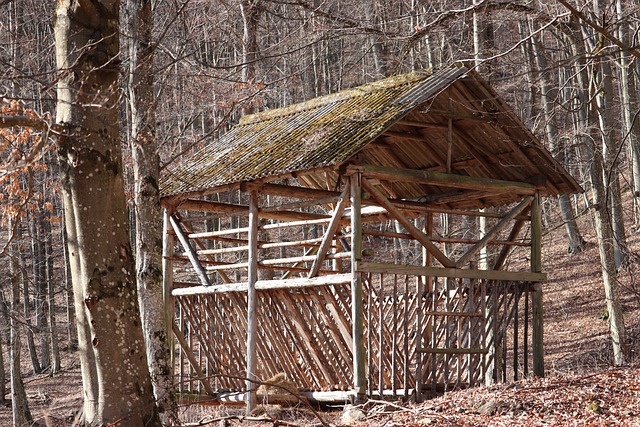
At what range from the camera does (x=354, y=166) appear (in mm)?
12312

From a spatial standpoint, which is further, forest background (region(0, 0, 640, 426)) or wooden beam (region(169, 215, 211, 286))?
wooden beam (region(169, 215, 211, 286))

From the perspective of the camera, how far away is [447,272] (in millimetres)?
13078

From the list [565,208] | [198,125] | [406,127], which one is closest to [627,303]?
[565,208]

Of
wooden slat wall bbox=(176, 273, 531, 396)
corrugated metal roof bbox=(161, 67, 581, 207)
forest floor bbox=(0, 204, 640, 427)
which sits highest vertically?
corrugated metal roof bbox=(161, 67, 581, 207)

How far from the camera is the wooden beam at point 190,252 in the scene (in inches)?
562

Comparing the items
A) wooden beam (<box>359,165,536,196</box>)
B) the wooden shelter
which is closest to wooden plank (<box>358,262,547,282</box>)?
the wooden shelter

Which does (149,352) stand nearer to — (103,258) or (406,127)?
(103,258)

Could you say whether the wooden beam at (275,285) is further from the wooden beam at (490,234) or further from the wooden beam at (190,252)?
the wooden beam at (490,234)

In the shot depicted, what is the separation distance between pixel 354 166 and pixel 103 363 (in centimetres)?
595

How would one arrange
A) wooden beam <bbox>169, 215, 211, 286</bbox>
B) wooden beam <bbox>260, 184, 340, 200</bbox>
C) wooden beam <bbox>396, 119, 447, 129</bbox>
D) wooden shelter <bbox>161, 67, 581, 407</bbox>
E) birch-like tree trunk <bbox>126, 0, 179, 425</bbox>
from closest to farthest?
1. birch-like tree trunk <bbox>126, 0, 179, 425</bbox>
2. wooden shelter <bbox>161, 67, 581, 407</bbox>
3. wooden beam <bbox>396, 119, 447, 129</bbox>
4. wooden beam <bbox>260, 184, 340, 200</bbox>
5. wooden beam <bbox>169, 215, 211, 286</bbox>

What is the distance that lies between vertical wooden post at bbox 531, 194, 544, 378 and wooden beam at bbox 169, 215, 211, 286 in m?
5.52

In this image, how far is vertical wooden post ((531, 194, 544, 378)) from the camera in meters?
14.1

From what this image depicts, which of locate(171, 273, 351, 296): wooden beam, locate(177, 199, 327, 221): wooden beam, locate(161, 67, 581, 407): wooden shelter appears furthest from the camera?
locate(177, 199, 327, 221): wooden beam

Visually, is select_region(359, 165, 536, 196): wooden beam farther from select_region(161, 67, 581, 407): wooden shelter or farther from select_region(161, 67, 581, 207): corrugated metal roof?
select_region(161, 67, 581, 207): corrugated metal roof
